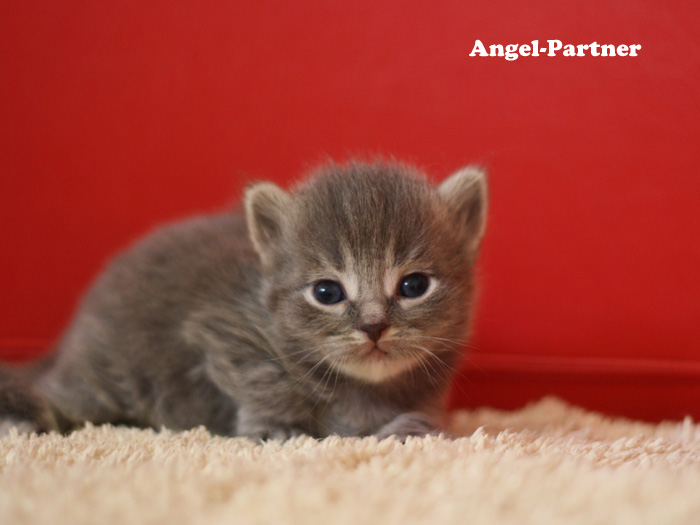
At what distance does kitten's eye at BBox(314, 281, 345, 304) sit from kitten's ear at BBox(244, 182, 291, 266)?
0.58 feet

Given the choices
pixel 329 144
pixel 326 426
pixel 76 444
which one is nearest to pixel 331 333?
pixel 326 426

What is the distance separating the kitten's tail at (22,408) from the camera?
1401 mm

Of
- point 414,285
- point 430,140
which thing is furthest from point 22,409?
point 430,140

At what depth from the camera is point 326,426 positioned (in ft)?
4.73

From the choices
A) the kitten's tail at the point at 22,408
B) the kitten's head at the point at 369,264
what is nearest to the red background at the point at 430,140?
the kitten's head at the point at 369,264

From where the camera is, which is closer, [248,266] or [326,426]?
[326,426]

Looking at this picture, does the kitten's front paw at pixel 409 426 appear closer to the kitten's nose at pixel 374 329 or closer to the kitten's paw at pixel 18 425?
the kitten's nose at pixel 374 329

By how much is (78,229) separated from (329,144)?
836mm

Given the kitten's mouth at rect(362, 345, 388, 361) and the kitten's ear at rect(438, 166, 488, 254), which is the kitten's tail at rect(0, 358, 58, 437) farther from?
the kitten's ear at rect(438, 166, 488, 254)

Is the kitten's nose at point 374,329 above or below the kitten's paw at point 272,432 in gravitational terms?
above

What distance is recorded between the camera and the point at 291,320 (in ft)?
4.52

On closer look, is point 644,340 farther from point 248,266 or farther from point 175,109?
point 175,109

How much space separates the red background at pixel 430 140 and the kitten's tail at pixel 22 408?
602mm

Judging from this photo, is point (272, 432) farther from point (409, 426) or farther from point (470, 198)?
point (470, 198)
